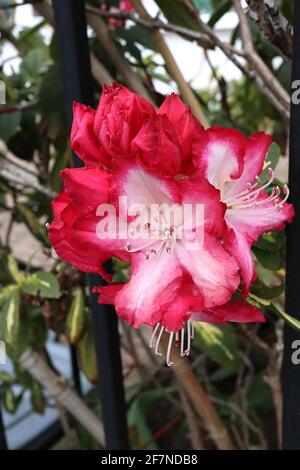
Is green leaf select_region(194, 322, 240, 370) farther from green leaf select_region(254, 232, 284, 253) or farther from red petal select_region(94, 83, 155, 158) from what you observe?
red petal select_region(94, 83, 155, 158)

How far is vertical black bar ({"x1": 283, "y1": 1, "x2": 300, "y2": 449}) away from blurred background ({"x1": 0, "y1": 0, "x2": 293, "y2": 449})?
0.02 meters

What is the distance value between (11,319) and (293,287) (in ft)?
1.35

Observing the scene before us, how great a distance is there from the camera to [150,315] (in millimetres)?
420

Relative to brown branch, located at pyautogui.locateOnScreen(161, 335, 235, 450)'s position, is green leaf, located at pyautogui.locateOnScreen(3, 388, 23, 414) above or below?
below

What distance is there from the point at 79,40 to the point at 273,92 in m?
0.25

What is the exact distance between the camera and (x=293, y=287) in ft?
1.84

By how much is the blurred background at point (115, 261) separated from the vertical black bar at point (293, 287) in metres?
0.02

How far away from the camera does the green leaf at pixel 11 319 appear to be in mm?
807

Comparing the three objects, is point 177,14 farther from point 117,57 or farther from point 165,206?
point 165,206

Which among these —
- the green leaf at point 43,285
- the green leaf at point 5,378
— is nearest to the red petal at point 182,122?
the green leaf at point 43,285

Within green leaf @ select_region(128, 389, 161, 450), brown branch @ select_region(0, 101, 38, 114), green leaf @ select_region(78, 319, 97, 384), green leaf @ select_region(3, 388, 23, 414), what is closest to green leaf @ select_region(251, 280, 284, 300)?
green leaf @ select_region(78, 319, 97, 384)

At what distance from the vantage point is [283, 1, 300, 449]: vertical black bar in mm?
513

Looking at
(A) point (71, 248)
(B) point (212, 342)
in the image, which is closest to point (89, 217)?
(A) point (71, 248)

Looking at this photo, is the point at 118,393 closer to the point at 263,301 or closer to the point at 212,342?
the point at 212,342
